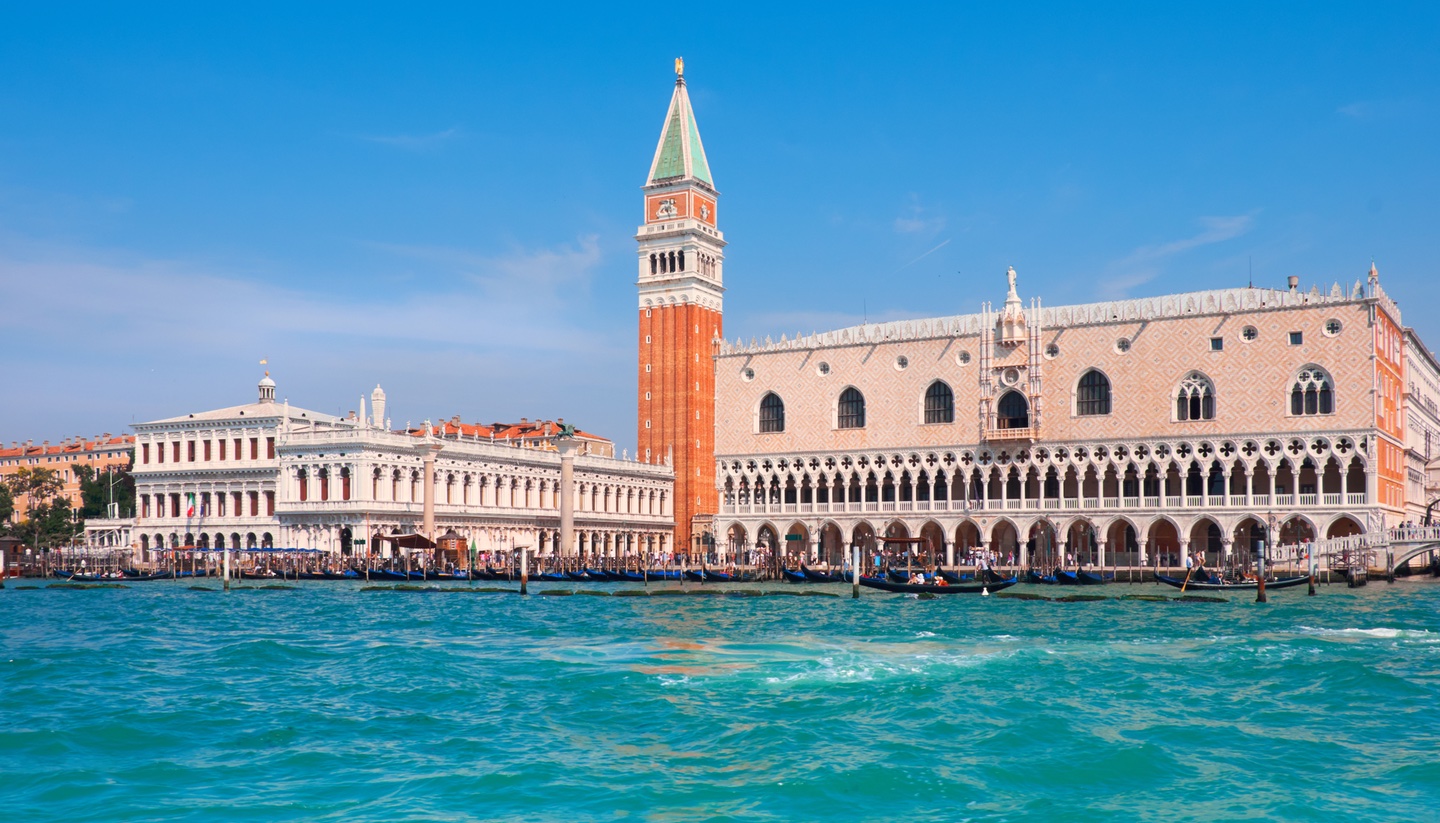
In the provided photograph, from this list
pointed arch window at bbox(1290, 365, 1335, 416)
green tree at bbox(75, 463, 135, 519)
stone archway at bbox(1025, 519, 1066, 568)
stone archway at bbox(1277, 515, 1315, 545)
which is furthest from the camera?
green tree at bbox(75, 463, 135, 519)

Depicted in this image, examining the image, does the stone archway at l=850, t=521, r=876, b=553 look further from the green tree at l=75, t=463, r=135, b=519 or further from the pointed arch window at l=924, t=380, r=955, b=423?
the green tree at l=75, t=463, r=135, b=519

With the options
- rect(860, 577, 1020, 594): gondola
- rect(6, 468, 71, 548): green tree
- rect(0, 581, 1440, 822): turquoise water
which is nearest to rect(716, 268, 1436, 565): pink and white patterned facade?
rect(860, 577, 1020, 594): gondola

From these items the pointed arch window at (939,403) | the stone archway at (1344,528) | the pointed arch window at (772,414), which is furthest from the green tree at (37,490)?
the stone archway at (1344,528)

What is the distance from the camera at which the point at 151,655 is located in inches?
792

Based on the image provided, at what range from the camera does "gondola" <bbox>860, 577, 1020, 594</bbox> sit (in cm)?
3659

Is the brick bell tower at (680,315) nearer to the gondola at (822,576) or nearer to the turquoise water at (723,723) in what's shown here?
the gondola at (822,576)

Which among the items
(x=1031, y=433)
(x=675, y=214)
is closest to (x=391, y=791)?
(x=1031, y=433)

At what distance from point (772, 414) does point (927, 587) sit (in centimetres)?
2260

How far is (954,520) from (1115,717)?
1567 inches

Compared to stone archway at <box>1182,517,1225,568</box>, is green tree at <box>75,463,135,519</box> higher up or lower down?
higher up

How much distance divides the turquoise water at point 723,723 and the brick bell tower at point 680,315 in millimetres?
38194

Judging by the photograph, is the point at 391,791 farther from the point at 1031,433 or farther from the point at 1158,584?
the point at 1031,433

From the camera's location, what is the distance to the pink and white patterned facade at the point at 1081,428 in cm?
4666

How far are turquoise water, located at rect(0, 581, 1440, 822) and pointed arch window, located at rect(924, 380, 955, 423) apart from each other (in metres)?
29.5
